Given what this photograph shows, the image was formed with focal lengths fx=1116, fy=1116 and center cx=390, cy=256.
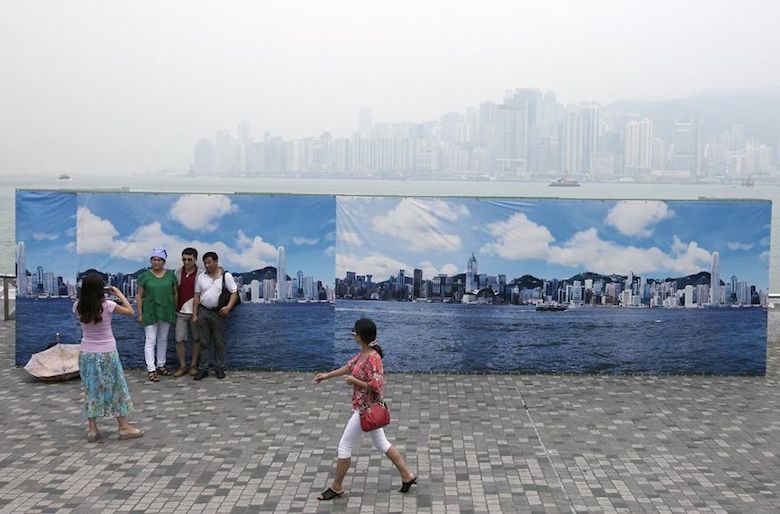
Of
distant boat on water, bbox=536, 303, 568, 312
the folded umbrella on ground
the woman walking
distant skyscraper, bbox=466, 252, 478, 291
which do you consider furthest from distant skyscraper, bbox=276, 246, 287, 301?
the woman walking

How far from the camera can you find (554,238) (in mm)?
12188

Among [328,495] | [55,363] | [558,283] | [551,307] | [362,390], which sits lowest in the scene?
[328,495]

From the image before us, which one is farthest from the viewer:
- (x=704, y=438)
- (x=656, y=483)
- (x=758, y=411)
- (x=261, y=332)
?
(x=261, y=332)

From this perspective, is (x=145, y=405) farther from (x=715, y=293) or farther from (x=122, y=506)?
(x=715, y=293)

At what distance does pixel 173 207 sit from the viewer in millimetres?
12281

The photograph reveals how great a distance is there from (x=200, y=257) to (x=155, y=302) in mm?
826

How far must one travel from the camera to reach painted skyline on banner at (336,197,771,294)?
12.1m

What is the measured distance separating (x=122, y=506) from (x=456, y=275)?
5658 mm

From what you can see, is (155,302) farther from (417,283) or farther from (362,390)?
(362,390)

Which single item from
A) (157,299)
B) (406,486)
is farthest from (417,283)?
(406,486)

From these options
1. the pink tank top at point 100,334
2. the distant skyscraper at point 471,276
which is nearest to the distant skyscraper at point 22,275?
the pink tank top at point 100,334

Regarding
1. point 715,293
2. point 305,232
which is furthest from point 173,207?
point 715,293

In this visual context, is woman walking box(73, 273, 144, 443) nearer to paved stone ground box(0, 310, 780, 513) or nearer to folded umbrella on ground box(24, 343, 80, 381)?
paved stone ground box(0, 310, 780, 513)

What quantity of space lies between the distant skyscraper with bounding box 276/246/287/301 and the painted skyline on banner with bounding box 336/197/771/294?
1.92 ft
